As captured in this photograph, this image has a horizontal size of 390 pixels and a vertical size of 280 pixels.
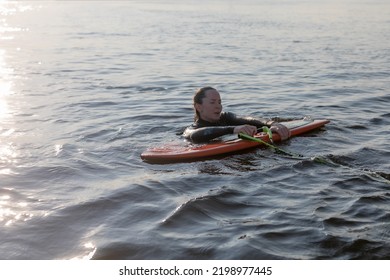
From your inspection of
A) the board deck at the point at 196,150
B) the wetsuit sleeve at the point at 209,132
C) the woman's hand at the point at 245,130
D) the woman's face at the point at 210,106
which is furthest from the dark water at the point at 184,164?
the woman's face at the point at 210,106

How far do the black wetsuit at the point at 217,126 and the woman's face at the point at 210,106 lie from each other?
116 mm

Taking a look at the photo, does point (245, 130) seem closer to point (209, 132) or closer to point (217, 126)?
point (209, 132)

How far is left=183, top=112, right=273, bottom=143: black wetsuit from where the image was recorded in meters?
7.38

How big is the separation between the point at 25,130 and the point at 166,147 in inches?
107

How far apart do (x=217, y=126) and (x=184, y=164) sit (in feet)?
3.25

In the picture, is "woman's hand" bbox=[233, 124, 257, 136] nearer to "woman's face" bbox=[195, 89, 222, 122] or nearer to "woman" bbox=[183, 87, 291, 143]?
"woman" bbox=[183, 87, 291, 143]

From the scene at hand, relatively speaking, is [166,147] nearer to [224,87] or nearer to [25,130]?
[25,130]

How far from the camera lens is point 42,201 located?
5746 millimetres

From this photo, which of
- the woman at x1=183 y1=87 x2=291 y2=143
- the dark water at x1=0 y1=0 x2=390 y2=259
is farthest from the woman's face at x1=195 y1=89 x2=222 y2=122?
the dark water at x1=0 y1=0 x2=390 y2=259

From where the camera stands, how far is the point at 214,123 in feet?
25.4

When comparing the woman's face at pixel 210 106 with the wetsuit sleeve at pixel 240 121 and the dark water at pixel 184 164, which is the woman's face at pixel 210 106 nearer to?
the wetsuit sleeve at pixel 240 121

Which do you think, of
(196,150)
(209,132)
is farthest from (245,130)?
(196,150)

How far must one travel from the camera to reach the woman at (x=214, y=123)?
736 centimetres

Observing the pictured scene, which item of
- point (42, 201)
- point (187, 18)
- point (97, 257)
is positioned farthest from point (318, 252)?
point (187, 18)
